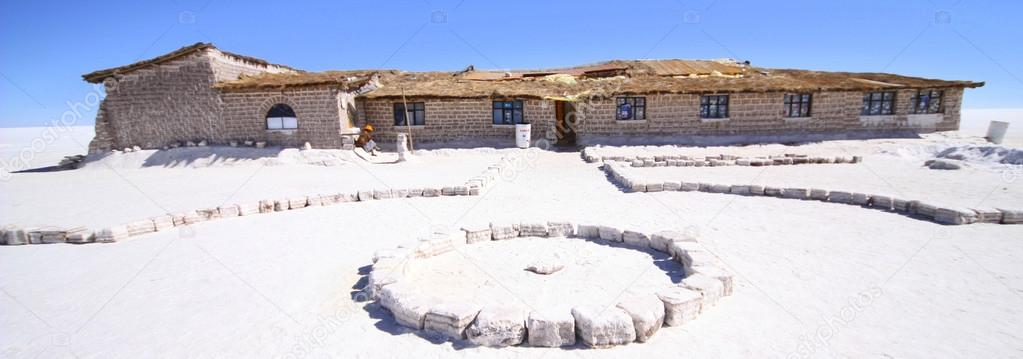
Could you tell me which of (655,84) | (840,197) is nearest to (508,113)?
(655,84)

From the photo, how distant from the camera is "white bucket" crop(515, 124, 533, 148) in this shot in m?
19.2

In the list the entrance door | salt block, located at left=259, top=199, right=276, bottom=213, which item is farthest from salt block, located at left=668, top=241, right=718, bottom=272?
the entrance door

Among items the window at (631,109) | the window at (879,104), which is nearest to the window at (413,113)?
the window at (631,109)

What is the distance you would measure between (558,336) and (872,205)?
7.74 metres

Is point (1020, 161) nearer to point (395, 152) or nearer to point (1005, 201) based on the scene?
point (1005, 201)

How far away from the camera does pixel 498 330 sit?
3.56m

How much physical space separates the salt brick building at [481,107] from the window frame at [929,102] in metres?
0.05

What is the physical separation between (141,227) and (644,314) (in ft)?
26.3

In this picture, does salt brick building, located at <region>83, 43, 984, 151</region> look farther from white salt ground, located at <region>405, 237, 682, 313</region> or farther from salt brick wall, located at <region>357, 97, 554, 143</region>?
white salt ground, located at <region>405, 237, 682, 313</region>

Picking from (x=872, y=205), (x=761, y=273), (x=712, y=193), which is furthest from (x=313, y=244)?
(x=872, y=205)

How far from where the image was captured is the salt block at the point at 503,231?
21.2 feet

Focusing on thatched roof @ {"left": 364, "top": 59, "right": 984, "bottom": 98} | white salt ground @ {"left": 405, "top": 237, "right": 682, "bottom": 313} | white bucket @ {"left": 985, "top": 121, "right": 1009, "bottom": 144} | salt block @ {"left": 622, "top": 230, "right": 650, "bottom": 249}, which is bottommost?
white salt ground @ {"left": 405, "top": 237, "right": 682, "bottom": 313}

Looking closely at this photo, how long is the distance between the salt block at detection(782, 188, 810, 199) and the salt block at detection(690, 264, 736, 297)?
524 cm

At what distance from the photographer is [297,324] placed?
13.0 feet
